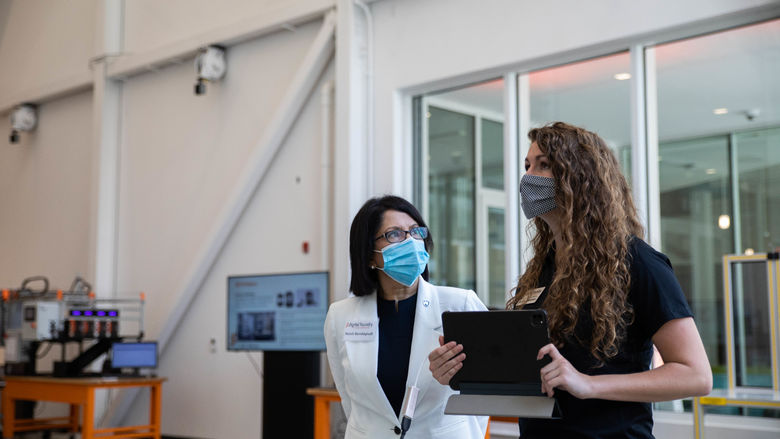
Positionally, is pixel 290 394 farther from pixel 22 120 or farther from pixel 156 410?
pixel 22 120

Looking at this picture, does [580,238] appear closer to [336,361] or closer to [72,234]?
[336,361]

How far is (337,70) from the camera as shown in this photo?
6.04 meters

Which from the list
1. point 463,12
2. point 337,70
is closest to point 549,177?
point 463,12

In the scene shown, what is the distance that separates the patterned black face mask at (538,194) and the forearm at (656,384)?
1.23 feet

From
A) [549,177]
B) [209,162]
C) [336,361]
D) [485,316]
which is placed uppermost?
[209,162]

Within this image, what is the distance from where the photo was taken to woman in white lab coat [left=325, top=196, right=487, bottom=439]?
2.20m

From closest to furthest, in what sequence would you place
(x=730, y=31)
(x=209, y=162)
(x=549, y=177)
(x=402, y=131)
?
(x=549, y=177)
(x=730, y=31)
(x=402, y=131)
(x=209, y=162)

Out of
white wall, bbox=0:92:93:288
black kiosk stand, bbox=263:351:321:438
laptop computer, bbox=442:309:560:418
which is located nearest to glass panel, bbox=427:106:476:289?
black kiosk stand, bbox=263:351:321:438

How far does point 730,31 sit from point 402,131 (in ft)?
7.56

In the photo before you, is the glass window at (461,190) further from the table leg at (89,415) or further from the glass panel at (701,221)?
the table leg at (89,415)

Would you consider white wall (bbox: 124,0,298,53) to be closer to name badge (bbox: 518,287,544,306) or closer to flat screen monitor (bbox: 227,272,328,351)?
flat screen monitor (bbox: 227,272,328,351)

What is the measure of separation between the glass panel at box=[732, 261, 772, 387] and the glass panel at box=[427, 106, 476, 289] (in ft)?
5.96

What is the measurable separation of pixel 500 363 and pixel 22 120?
28.2ft

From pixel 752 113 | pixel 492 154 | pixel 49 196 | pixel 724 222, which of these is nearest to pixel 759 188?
pixel 752 113
